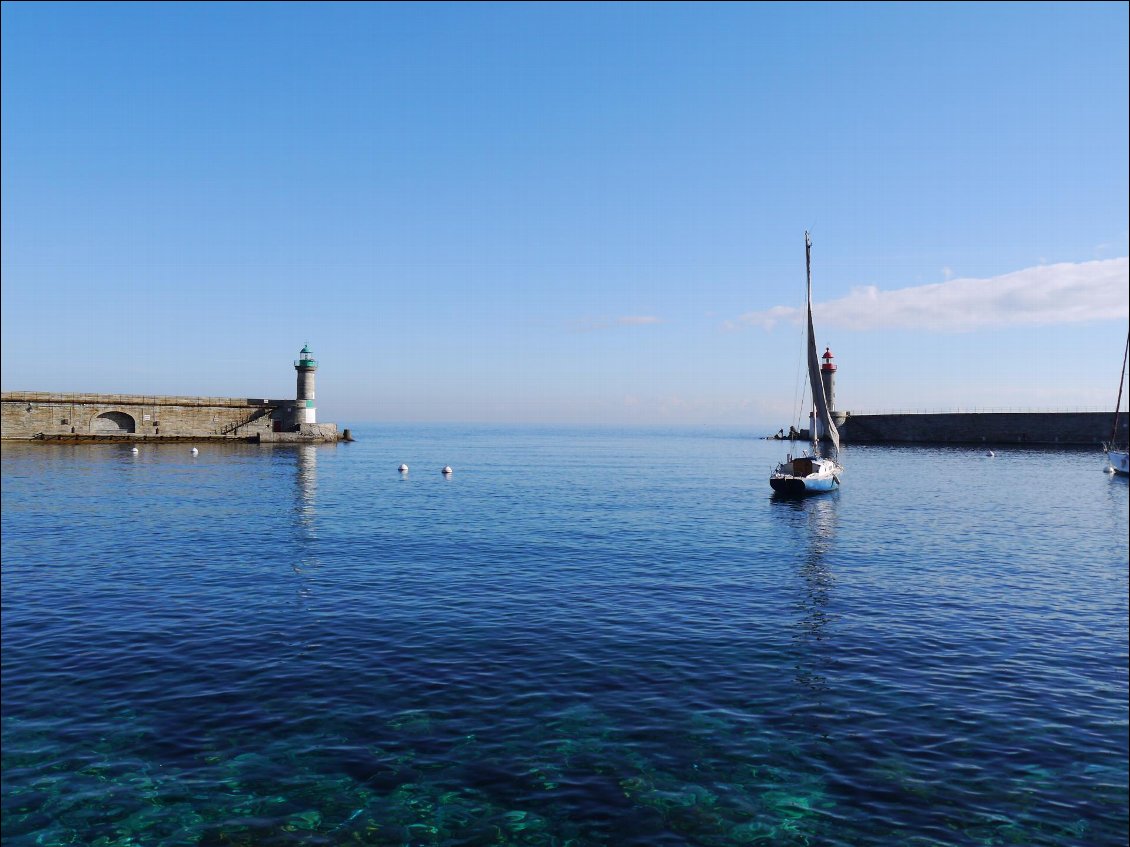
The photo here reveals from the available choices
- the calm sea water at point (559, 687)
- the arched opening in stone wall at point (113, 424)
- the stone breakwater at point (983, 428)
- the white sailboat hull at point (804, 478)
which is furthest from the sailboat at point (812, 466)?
the arched opening in stone wall at point (113, 424)

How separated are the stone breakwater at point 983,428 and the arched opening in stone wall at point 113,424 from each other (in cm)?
10385

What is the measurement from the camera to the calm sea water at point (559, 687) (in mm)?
9336

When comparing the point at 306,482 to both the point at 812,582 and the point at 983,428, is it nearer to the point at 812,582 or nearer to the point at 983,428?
the point at 812,582

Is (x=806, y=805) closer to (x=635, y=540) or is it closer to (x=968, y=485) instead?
(x=635, y=540)

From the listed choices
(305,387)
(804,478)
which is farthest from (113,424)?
(804,478)

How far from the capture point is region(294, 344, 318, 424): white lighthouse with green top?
92.7 m

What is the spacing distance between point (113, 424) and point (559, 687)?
94173mm

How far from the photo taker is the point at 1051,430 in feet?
345

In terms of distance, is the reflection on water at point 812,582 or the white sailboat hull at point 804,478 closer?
the reflection on water at point 812,582

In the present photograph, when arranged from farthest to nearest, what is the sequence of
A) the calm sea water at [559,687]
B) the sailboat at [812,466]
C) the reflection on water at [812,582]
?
the sailboat at [812,466] < the reflection on water at [812,582] < the calm sea water at [559,687]

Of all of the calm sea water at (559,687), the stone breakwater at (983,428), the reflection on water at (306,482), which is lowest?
the calm sea water at (559,687)

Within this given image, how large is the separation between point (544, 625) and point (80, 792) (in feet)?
32.9

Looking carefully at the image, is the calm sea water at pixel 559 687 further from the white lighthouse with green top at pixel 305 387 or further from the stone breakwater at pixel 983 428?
the stone breakwater at pixel 983 428

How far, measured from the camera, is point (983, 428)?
366 ft
